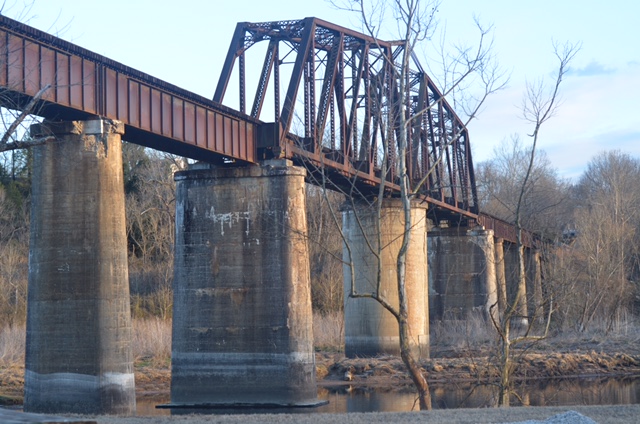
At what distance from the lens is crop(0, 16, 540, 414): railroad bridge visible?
24.4 metres

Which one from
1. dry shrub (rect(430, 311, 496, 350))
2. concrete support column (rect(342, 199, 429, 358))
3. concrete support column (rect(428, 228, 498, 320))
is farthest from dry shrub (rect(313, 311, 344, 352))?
concrete support column (rect(428, 228, 498, 320))

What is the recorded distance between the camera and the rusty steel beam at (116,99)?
22.2 meters

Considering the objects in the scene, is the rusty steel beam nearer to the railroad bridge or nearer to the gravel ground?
the railroad bridge

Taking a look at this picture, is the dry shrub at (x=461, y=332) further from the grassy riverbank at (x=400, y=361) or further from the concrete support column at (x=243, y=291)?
the concrete support column at (x=243, y=291)

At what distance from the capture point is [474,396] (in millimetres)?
36594

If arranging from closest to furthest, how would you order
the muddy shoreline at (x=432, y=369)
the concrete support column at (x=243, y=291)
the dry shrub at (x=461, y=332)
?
the concrete support column at (x=243, y=291) → the muddy shoreline at (x=432, y=369) → the dry shrub at (x=461, y=332)

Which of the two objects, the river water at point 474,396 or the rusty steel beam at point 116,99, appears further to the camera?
the river water at point 474,396

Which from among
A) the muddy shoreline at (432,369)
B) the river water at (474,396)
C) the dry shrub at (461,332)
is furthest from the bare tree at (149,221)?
the river water at (474,396)

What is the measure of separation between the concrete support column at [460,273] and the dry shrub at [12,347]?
28855 mm

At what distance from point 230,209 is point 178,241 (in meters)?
2.32

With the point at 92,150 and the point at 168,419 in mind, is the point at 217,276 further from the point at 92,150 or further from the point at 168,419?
the point at 168,419

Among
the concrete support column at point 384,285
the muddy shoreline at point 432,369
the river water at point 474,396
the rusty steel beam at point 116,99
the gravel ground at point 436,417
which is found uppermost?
the rusty steel beam at point 116,99

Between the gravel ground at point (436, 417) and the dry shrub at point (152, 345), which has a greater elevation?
the dry shrub at point (152, 345)

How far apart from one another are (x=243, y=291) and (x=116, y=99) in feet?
30.9
